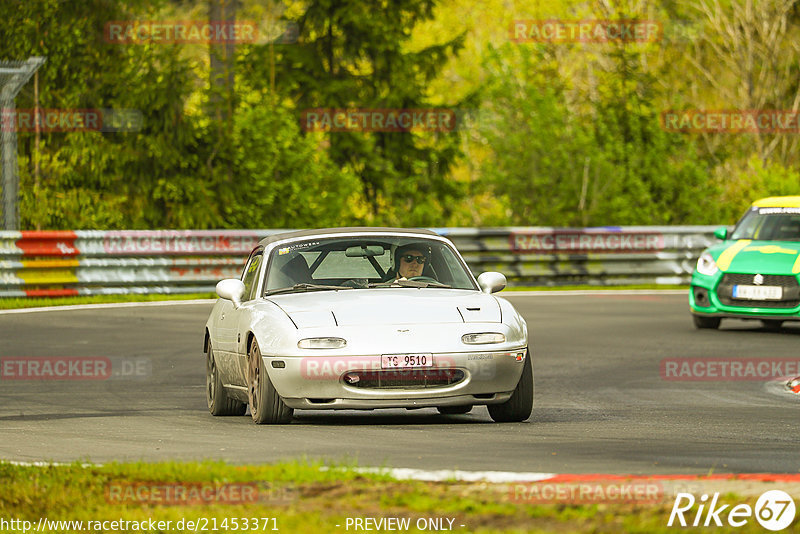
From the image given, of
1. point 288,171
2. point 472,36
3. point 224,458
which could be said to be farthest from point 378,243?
point 472,36

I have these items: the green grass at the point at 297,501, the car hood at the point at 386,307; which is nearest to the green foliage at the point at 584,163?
the car hood at the point at 386,307

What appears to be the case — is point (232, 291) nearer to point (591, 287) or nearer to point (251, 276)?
point (251, 276)

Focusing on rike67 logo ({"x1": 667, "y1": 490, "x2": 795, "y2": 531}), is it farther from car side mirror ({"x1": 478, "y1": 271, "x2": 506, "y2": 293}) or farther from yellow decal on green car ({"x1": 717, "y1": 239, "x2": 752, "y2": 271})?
yellow decal on green car ({"x1": 717, "y1": 239, "x2": 752, "y2": 271})

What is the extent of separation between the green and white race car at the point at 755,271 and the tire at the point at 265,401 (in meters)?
10.1

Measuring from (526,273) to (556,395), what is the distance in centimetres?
1482

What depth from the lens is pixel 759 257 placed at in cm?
1967

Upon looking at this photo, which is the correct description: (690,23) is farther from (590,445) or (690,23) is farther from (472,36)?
(590,445)

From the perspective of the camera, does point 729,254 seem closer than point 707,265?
Yes

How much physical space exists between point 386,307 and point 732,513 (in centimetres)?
456

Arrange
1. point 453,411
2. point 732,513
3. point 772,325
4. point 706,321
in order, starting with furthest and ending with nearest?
point 772,325
point 706,321
point 453,411
point 732,513

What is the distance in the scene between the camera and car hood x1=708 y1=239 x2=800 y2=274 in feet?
63.5

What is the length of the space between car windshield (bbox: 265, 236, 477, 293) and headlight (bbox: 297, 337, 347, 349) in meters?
1.22

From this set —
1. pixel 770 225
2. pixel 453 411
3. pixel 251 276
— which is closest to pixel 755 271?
pixel 770 225

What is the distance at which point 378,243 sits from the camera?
11.9 meters
